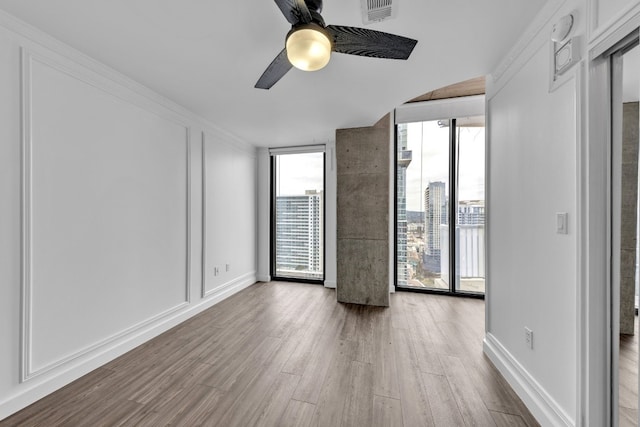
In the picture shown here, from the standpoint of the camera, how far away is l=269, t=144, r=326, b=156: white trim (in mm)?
4590

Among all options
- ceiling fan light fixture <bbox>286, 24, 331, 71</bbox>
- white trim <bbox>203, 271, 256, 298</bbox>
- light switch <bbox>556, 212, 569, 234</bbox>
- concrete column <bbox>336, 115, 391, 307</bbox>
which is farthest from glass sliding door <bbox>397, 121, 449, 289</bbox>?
ceiling fan light fixture <bbox>286, 24, 331, 71</bbox>

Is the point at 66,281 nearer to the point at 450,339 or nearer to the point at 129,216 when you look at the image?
the point at 129,216

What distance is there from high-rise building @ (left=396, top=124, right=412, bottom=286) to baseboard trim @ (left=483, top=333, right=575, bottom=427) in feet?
6.83

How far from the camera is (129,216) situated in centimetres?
243

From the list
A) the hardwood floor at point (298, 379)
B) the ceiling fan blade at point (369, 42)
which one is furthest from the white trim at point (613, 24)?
the hardwood floor at point (298, 379)

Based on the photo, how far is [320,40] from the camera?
50.1 inches

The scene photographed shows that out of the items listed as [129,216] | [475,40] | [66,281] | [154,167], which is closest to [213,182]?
[154,167]

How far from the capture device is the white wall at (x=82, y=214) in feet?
5.45

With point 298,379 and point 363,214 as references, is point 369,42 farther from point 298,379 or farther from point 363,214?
point 363,214

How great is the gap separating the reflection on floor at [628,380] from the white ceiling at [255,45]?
5.90ft

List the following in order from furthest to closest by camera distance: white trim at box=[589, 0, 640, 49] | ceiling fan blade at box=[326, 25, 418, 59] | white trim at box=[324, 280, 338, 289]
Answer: white trim at box=[324, 280, 338, 289], ceiling fan blade at box=[326, 25, 418, 59], white trim at box=[589, 0, 640, 49]

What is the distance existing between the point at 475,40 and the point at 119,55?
2.62 m

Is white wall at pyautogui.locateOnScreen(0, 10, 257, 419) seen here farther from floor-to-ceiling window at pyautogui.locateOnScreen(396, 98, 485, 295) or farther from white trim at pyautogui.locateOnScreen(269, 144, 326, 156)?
floor-to-ceiling window at pyautogui.locateOnScreen(396, 98, 485, 295)

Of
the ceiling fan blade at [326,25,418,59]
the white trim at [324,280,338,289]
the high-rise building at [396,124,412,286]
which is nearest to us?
the ceiling fan blade at [326,25,418,59]
